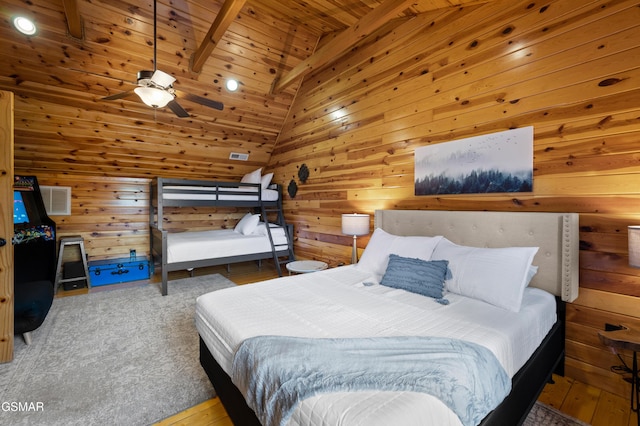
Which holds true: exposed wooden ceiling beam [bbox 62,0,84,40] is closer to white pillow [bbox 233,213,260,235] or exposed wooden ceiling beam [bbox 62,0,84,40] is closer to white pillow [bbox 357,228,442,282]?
white pillow [bbox 233,213,260,235]

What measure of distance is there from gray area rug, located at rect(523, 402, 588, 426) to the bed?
121mm

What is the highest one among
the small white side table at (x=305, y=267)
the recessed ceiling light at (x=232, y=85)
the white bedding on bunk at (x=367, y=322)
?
the recessed ceiling light at (x=232, y=85)

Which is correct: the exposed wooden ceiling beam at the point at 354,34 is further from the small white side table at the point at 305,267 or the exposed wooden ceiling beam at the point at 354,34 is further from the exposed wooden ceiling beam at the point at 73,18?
the small white side table at the point at 305,267

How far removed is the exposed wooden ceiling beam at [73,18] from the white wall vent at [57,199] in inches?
92.9

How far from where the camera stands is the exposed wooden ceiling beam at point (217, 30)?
2.34 metres

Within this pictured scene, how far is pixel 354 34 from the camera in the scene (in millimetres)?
2625

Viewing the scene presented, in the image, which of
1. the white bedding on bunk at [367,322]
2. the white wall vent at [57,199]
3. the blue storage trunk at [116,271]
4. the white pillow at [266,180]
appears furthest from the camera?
the white pillow at [266,180]

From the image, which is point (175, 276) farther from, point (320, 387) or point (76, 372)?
point (320, 387)

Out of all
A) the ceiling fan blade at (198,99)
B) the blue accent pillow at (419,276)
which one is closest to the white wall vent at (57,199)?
the ceiling fan blade at (198,99)

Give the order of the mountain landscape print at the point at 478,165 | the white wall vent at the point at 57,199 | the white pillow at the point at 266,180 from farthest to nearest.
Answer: the white pillow at the point at 266,180 → the white wall vent at the point at 57,199 → the mountain landscape print at the point at 478,165

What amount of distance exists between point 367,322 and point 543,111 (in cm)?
194

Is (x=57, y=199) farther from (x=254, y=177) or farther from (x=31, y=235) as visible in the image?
(x=254, y=177)

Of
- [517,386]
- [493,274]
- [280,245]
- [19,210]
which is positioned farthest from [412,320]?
[19,210]

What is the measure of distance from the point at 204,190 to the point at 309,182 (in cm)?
156
